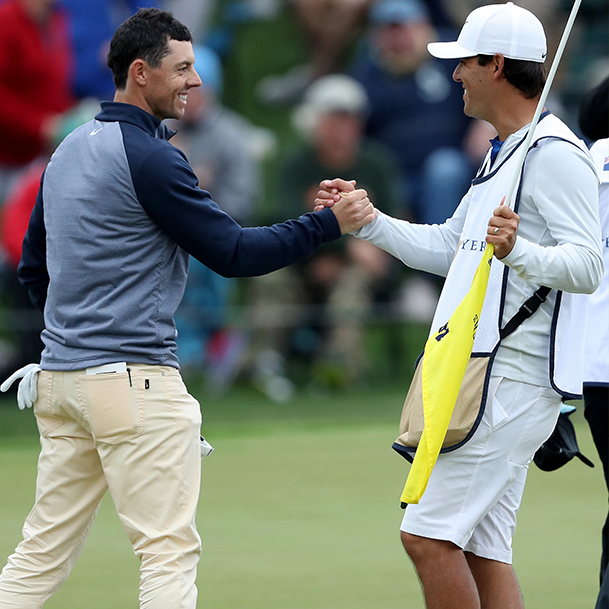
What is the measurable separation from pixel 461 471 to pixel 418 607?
5.11ft

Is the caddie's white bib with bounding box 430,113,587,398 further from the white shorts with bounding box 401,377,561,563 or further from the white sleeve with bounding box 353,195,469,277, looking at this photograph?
the white sleeve with bounding box 353,195,469,277

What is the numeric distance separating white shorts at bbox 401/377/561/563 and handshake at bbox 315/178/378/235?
0.81 metres

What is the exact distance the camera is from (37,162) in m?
11.8

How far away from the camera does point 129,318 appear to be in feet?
13.5

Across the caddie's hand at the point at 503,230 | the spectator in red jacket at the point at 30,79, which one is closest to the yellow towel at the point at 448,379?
the caddie's hand at the point at 503,230

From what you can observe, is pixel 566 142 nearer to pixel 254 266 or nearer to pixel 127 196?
pixel 254 266

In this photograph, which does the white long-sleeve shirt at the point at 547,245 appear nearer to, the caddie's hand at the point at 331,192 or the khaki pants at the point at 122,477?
the caddie's hand at the point at 331,192

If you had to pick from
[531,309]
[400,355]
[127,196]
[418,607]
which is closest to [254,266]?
[127,196]

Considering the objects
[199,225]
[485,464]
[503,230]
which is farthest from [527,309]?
[199,225]

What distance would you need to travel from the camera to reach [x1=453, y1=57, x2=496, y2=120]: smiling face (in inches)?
169

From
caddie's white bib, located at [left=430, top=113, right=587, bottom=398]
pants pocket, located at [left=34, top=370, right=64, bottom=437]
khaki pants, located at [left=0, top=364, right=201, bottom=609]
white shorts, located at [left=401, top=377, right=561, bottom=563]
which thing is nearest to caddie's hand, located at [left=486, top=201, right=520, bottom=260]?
caddie's white bib, located at [left=430, top=113, right=587, bottom=398]

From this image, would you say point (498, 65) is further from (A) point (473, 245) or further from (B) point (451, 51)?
(A) point (473, 245)

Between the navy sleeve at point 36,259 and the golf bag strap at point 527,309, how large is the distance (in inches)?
66.9

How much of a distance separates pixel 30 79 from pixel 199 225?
8.35 meters
